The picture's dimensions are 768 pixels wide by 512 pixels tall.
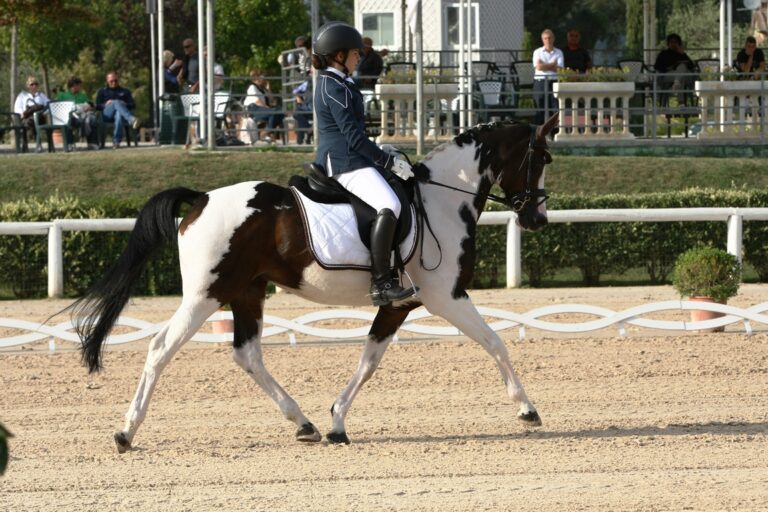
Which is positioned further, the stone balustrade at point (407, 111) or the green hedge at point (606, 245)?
the stone balustrade at point (407, 111)

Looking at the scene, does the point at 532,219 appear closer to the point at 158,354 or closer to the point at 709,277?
the point at 158,354

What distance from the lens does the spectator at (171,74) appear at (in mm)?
22578

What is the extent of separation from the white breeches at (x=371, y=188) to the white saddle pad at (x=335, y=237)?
117 mm

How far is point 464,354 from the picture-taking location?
10.4m

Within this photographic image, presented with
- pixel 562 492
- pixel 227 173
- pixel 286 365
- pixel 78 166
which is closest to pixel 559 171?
pixel 227 173

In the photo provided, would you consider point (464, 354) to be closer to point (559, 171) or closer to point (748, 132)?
point (559, 171)

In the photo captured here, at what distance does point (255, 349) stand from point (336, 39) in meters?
1.82

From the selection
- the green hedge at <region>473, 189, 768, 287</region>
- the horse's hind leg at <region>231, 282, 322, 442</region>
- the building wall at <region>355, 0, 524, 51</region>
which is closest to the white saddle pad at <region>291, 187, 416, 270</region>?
the horse's hind leg at <region>231, 282, 322, 442</region>

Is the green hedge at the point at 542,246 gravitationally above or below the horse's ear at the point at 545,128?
below

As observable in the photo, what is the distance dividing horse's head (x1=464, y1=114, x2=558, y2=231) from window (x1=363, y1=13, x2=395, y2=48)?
26.7 meters

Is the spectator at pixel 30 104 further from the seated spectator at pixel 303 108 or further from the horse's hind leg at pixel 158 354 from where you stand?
the horse's hind leg at pixel 158 354

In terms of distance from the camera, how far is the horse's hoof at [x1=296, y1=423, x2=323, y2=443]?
23.7ft

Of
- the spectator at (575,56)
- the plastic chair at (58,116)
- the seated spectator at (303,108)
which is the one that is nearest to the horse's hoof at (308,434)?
the seated spectator at (303,108)

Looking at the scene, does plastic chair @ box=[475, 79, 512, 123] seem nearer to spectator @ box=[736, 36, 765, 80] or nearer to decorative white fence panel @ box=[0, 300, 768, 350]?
spectator @ box=[736, 36, 765, 80]
